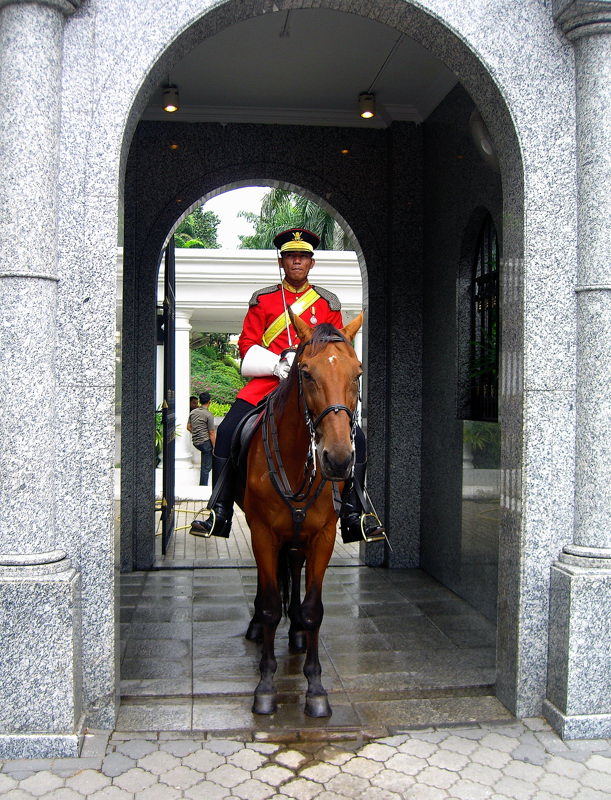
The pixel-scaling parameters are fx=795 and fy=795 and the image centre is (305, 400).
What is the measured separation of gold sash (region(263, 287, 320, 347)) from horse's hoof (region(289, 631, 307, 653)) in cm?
197

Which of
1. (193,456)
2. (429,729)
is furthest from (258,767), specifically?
(193,456)

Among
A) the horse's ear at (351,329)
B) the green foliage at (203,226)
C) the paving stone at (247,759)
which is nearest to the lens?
the paving stone at (247,759)

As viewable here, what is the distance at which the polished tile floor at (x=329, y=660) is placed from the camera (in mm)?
4227

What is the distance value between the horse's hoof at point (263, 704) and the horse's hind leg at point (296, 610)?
1.00 meters

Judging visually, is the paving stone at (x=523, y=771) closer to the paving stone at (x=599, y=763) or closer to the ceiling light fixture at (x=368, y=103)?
the paving stone at (x=599, y=763)

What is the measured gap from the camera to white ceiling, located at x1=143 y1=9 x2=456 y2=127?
20.2 ft

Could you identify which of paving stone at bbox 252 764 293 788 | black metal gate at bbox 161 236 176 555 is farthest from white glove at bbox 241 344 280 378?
black metal gate at bbox 161 236 176 555

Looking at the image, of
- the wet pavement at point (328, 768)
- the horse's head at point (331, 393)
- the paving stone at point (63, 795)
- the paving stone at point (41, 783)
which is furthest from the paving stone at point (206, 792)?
the horse's head at point (331, 393)

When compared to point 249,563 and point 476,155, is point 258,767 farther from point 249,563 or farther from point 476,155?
point 476,155

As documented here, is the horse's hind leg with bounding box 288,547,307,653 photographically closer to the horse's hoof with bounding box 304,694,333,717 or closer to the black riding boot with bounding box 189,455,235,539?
the black riding boot with bounding box 189,455,235,539

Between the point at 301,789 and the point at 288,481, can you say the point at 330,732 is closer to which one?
the point at 301,789

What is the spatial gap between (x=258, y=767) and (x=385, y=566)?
13.6 ft

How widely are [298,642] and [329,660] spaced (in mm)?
306

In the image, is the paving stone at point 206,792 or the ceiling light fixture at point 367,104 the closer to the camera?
the paving stone at point 206,792
